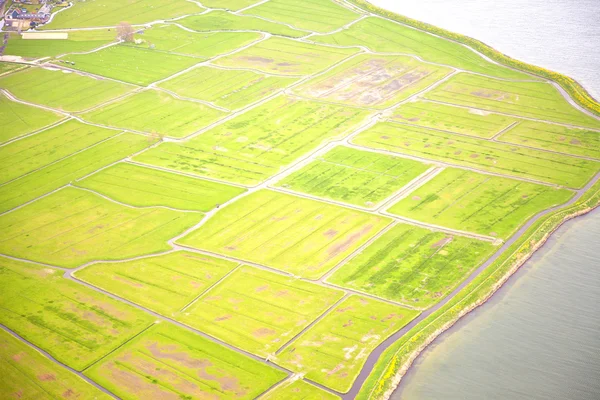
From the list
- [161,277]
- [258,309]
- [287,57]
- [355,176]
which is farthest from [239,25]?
[258,309]

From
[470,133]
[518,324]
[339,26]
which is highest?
[339,26]

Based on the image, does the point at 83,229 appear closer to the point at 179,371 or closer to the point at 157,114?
the point at 179,371

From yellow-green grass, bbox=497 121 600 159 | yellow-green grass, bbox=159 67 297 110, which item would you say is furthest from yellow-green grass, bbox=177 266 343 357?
yellow-green grass, bbox=159 67 297 110

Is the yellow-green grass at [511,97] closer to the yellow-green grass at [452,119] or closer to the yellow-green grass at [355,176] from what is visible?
the yellow-green grass at [452,119]

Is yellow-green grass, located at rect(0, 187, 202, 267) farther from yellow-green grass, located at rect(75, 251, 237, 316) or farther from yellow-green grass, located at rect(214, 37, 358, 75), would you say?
yellow-green grass, located at rect(214, 37, 358, 75)

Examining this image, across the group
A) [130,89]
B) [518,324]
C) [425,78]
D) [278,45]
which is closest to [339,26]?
[278,45]

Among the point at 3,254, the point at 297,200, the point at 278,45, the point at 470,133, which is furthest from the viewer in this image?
the point at 278,45

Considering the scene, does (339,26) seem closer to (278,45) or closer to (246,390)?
(278,45)

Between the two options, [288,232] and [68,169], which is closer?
[288,232]
